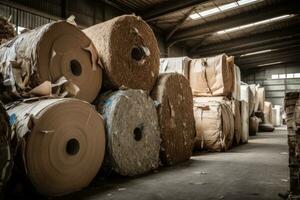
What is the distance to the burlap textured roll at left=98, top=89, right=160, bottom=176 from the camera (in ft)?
9.43

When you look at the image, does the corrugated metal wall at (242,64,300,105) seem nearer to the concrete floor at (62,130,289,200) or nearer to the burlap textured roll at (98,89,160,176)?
the concrete floor at (62,130,289,200)

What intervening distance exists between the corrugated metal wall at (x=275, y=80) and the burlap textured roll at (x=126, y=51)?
20.4 metres

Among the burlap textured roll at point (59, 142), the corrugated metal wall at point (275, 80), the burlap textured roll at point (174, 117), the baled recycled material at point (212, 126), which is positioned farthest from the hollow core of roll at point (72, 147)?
the corrugated metal wall at point (275, 80)

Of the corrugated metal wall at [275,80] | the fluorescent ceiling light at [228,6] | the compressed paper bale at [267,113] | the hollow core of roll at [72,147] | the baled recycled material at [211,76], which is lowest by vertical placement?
the hollow core of roll at [72,147]

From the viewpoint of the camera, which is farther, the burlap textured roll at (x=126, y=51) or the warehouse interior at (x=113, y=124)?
the burlap textured roll at (x=126, y=51)

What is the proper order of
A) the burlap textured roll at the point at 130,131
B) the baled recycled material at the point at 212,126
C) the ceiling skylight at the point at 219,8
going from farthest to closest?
the ceiling skylight at the point at 219,8
the baled recycled material at the point at 212,126
the burlap textured roll at the point at 130,131

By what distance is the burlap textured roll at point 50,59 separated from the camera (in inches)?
99.7

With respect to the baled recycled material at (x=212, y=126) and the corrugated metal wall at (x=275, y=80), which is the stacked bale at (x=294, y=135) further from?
the corrugated metal wall at (x=275, y=80)

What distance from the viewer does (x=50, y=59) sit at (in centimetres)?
264

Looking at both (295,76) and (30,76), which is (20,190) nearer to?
(30,76)

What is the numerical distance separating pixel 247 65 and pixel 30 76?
20.7m

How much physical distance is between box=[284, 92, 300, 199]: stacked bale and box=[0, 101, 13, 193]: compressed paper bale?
1.92 meters

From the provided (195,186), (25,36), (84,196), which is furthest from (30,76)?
(195,186)

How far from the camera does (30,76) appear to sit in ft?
8.29
